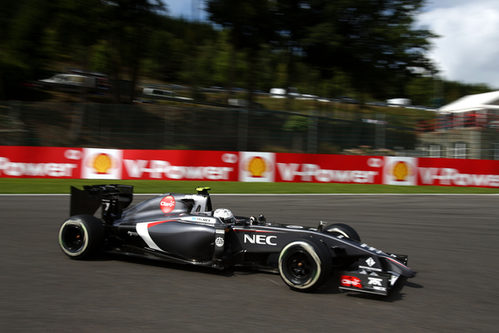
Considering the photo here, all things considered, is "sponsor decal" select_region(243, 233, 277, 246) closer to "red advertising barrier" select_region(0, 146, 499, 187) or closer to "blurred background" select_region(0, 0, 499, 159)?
"red advertising barrier" select_region(0, 146, 499, 187)

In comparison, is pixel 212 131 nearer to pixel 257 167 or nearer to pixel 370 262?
pixel 257 167

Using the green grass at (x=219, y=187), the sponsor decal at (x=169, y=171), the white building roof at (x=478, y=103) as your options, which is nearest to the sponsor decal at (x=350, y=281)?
the green grass at (x=219, y=187)

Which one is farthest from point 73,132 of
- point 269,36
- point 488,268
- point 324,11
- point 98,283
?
point 488,268

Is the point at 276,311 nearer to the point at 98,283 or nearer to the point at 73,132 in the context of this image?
the point at 98,283

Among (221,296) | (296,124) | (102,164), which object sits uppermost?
(296,124)

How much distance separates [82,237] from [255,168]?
1193cm

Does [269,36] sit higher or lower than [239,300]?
higher

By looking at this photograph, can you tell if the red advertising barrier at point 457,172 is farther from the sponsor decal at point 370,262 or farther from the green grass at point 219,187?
the sponsor decal at point 370,262

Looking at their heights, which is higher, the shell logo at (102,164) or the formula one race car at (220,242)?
the shell logo at (102,164)

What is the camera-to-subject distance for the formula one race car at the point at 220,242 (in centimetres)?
554

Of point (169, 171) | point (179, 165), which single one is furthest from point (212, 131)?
point (169, 171)

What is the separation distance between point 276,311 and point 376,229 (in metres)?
5.38

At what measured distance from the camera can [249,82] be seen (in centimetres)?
2834

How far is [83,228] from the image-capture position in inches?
263
